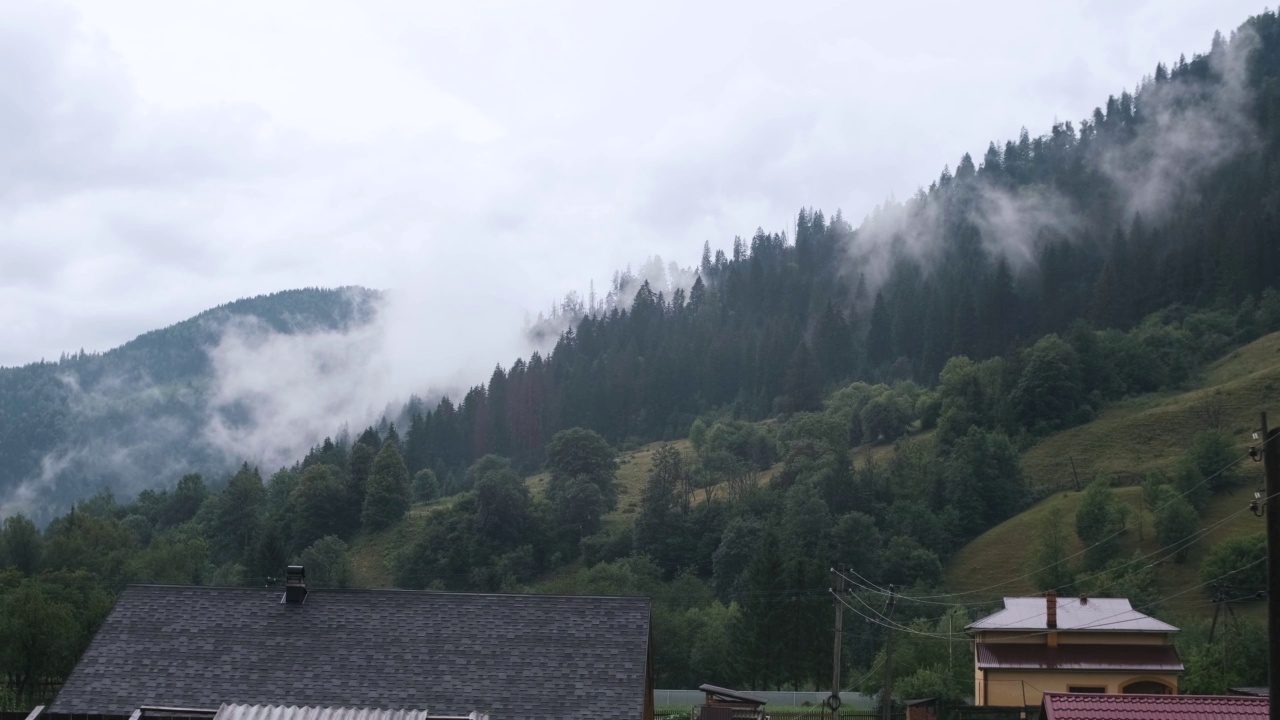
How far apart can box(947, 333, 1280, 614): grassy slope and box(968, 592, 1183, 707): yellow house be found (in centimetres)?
3291

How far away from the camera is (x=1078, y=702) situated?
2272 cm

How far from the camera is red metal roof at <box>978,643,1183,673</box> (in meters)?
53.4

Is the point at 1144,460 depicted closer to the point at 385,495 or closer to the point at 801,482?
the point at 801,482

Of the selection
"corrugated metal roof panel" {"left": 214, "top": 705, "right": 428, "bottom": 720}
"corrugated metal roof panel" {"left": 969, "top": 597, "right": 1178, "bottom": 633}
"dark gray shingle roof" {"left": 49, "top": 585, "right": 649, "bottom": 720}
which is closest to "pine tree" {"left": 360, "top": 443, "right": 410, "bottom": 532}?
"corrugated metal roof panel" {"left": 969, "top": 597, "right": 1178, "bottom": 633}

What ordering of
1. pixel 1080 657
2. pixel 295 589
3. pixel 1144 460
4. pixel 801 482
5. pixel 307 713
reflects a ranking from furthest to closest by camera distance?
pixel 801 482 → pixel 1144 460 → pixel 1080 657 → pixel 295 589 → pixel 307 713

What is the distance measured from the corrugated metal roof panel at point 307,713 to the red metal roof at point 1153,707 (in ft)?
40.6

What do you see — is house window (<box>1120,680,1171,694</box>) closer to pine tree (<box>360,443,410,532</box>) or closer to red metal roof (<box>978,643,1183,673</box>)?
red metal roof (<box>978,643,1183,673</box>)

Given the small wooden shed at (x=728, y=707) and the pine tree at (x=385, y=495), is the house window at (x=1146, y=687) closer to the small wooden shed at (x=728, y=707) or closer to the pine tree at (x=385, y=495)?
the small wooden shed at (x=728, y=707)

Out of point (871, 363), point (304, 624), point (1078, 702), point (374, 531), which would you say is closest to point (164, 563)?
point (374, 531)

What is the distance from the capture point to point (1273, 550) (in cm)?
1761

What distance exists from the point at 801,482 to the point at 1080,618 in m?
71.6

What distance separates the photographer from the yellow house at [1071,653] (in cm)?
5338

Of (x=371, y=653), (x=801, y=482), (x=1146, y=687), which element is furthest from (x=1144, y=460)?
(x=371, y=653)

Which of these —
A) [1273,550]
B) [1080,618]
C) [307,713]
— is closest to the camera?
[1273,550]
